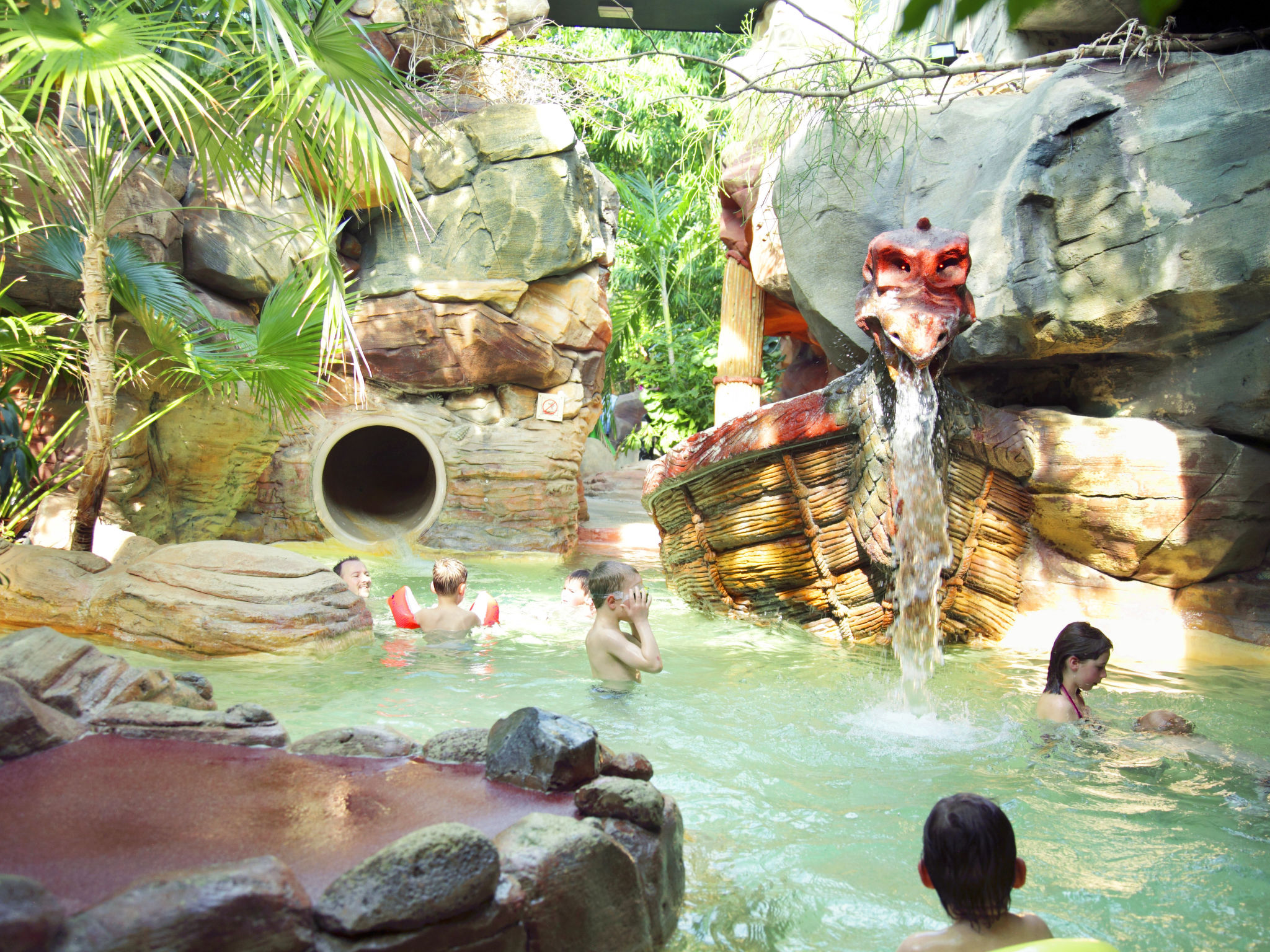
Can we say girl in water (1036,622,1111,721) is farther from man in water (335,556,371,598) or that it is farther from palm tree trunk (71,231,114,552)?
palm tree trunk (71,231,114,552)

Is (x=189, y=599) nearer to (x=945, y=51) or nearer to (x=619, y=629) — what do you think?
(x=619, y=629)

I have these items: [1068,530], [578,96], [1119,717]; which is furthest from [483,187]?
[1119,717]

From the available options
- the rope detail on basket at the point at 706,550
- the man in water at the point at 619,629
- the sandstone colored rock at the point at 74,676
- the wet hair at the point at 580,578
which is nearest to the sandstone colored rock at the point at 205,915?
the sandstone colored rock at the point at 74,676

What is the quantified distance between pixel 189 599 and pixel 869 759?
133 inches

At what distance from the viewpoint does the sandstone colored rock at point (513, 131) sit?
8852 millimetres

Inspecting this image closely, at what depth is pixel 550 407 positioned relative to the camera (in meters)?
9.30

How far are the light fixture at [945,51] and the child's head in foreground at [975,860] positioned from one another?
535 cm

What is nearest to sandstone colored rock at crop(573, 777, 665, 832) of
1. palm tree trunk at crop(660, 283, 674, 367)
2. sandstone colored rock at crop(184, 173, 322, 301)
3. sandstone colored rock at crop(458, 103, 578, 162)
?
sandstone colored rock at crop(184, 173, 322, 301)

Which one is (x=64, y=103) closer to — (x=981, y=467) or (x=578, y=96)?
(x=981, y=467)

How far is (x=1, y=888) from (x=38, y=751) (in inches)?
40.5

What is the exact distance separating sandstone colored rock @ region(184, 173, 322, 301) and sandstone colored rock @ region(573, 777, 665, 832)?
6431mm

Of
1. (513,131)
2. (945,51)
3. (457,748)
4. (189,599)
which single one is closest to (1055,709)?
(457,748)

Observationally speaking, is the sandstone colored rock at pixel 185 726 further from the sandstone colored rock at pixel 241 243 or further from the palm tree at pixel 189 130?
the sandstone colored rock at pixel 241 243

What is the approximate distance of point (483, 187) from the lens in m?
8.90
